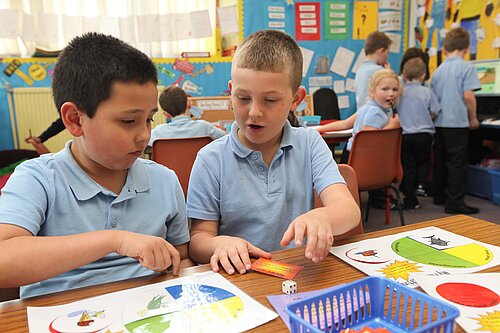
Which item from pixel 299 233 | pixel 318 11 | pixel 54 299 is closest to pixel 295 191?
pixel 299 233

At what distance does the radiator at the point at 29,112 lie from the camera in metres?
3.97

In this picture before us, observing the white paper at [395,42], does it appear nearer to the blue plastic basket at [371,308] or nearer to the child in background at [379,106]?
the child in background at [379,106]

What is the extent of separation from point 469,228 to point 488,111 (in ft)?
11.8

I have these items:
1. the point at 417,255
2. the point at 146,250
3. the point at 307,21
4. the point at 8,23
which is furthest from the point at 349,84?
the point at 146,250

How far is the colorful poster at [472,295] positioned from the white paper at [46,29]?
4158 mm

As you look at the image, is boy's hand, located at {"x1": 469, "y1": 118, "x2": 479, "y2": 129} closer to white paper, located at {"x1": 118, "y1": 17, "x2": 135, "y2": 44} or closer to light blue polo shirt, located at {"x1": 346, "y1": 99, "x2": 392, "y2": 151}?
light blue polo shirt, located at {"x1": 346, "y1": 99, "x2": 392, "y2": 151}

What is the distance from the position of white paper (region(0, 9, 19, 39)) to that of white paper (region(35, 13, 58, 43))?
0.19 meters

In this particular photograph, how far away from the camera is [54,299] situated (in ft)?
2.34

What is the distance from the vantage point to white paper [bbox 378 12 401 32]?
5.27 m

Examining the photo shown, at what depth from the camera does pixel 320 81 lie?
5.10 meters

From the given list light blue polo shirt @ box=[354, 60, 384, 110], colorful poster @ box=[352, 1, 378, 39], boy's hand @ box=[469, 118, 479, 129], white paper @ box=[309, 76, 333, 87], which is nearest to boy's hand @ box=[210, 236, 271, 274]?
light blue polo shirt @ box=[354, 60, 384, 110]

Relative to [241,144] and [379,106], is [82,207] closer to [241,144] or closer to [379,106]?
[241,144]

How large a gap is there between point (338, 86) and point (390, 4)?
1.19m

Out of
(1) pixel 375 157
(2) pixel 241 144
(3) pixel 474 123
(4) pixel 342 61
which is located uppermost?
(4) pixel 342 61
